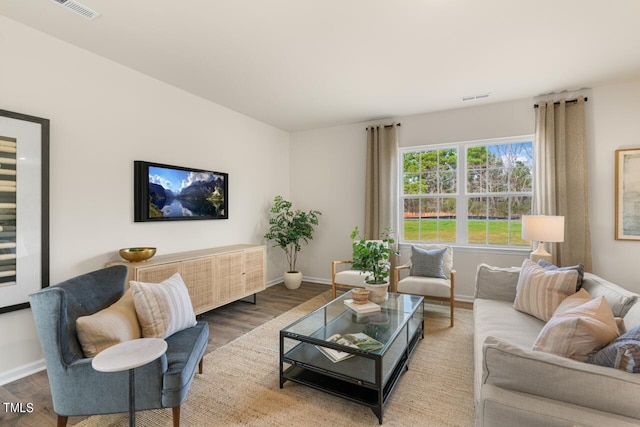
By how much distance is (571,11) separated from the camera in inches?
88.4

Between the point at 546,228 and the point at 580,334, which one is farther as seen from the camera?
the point at 546,228

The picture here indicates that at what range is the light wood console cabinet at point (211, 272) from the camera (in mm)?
2928

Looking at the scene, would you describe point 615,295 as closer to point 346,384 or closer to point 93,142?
point 346,384

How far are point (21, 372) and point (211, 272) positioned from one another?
1675mm

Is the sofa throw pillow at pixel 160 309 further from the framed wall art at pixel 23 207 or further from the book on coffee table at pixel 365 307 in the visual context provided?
the book on coffee table at pixel 365 307

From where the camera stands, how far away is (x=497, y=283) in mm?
2881

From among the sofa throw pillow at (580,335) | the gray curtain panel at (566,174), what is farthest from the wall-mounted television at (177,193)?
the gray curtain panel at (566,174)

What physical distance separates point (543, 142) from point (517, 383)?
3.76m

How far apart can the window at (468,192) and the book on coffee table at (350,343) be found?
2939 millimetres

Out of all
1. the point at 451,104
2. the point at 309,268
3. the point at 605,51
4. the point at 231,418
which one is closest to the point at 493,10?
the point at 605,51

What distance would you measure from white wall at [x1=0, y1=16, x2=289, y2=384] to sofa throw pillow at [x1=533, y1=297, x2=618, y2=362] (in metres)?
3.56

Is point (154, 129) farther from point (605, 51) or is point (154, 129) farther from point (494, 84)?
point (605, 51)

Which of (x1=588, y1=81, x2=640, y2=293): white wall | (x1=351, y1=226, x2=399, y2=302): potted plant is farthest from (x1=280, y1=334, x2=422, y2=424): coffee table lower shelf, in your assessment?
(x1=588, y1=81, x2=640, y2=293): white wall

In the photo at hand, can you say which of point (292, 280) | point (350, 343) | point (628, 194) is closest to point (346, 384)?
point (350, 343)
